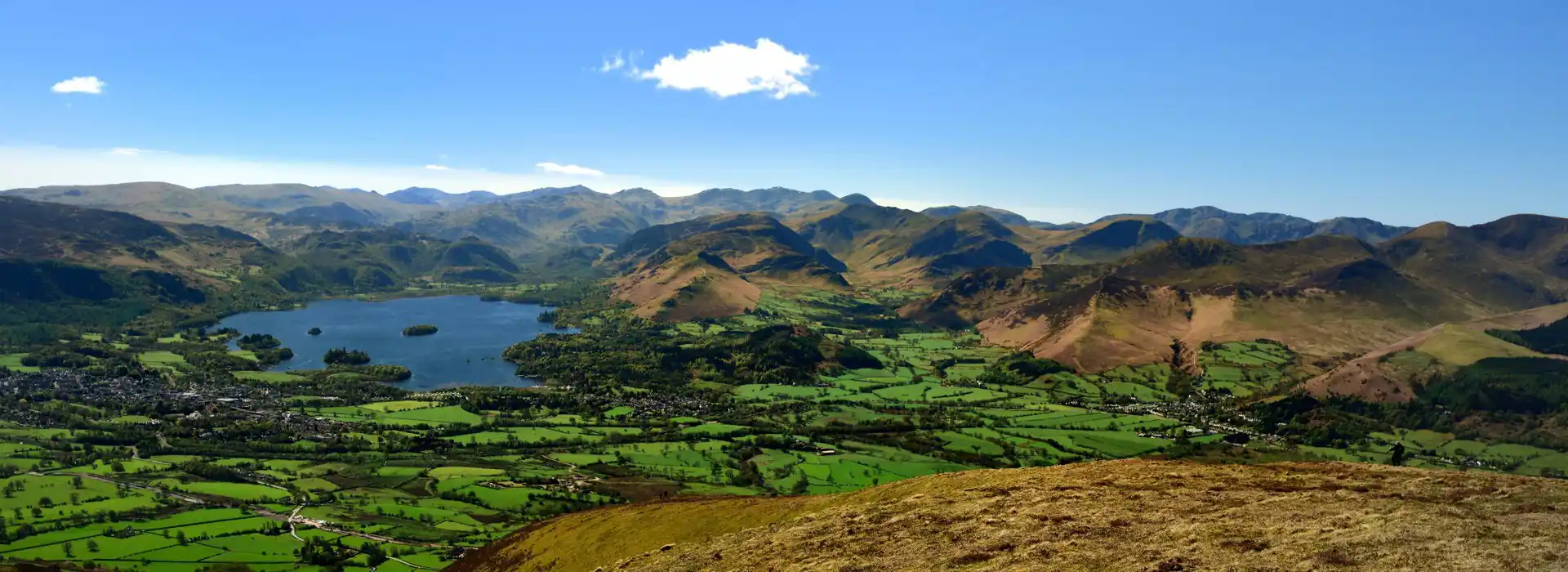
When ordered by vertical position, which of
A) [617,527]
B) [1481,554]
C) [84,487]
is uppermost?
[1481,554]

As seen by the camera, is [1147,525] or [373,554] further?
[373,554]

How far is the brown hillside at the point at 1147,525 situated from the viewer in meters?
45.1

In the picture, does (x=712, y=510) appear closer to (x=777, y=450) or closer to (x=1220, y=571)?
(x=1220, y=571)

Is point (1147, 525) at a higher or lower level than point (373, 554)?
higher

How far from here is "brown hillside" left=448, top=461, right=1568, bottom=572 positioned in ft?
148

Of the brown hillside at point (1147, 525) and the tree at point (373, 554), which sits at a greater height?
the brown hillside at point (1147, 525)

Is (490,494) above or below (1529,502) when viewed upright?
below

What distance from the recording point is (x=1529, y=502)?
1989 inches

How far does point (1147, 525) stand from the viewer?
182 ft

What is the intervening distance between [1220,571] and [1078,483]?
87.4ft

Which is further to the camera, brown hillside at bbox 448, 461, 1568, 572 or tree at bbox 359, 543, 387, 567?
tree at bbox 359, 543, 387, 567

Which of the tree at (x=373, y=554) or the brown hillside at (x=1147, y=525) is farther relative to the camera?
the tree at (x=373, y=554)

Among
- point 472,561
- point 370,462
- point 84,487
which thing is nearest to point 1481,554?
point 472,561

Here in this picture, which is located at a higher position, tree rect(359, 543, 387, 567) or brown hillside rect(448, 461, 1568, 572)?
brown hillside rect(448, 461, 1568, 572)
